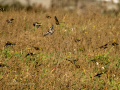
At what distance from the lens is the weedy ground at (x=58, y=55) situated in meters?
2.34

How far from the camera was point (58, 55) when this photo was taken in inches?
118

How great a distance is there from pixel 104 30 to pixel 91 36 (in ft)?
2.02

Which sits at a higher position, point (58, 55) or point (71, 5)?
point (71, 5)

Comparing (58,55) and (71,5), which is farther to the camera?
(71,5)

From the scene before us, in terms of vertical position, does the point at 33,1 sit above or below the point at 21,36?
above

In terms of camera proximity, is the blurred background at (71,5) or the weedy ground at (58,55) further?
the blurred background at (71,5)

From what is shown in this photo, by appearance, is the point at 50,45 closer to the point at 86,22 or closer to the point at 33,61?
the point at 33,61

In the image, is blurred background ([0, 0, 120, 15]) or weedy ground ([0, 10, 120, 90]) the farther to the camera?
blurred background ([0, 0, 120, 15])

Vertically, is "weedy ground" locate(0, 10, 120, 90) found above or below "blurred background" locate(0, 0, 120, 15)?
below

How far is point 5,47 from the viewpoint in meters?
2.93

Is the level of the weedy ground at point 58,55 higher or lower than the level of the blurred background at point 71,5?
lower

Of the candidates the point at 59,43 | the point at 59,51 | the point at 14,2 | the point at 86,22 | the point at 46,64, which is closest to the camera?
the point at 46,64

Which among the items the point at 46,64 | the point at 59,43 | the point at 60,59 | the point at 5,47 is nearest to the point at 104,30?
the point at 59,43

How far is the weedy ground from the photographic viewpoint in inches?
92.1
